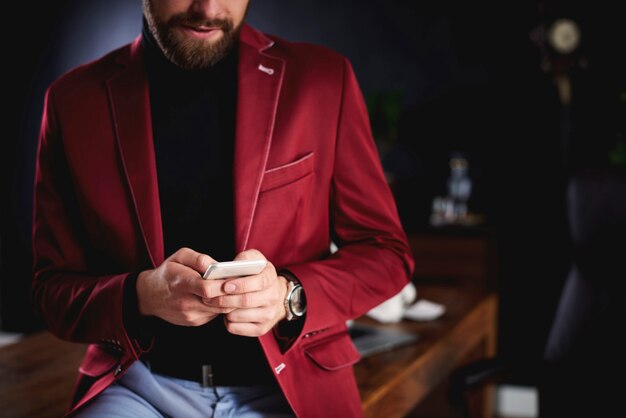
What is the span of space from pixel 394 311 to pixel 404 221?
2016 mm

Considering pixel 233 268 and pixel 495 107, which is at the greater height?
pixel 233 268

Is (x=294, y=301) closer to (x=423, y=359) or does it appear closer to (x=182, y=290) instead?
(x=182, y=290)

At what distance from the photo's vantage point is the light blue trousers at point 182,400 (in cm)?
117

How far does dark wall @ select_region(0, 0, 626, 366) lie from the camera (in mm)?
4051

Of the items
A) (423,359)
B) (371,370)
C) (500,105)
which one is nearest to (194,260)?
(371,370)

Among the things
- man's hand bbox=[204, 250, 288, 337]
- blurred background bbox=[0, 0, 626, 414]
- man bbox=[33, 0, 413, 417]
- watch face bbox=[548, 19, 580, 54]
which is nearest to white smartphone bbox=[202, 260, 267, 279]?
man's hand bbox=[204, 250, 288, 337]

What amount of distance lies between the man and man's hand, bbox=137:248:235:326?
0.03m

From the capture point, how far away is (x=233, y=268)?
0.94 metres

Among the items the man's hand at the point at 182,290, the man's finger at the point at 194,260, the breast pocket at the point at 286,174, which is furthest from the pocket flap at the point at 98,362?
the breast pocket at the point at 286,174

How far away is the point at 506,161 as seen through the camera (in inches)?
169

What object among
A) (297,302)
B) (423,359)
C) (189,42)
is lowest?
(423,359)

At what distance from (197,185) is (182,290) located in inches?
11.6

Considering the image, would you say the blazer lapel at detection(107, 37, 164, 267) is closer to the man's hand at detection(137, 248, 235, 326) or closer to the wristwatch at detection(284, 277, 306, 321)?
the man's hand at detection(137, 248, 235, 326)

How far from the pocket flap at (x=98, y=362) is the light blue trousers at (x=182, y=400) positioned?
4 cm
